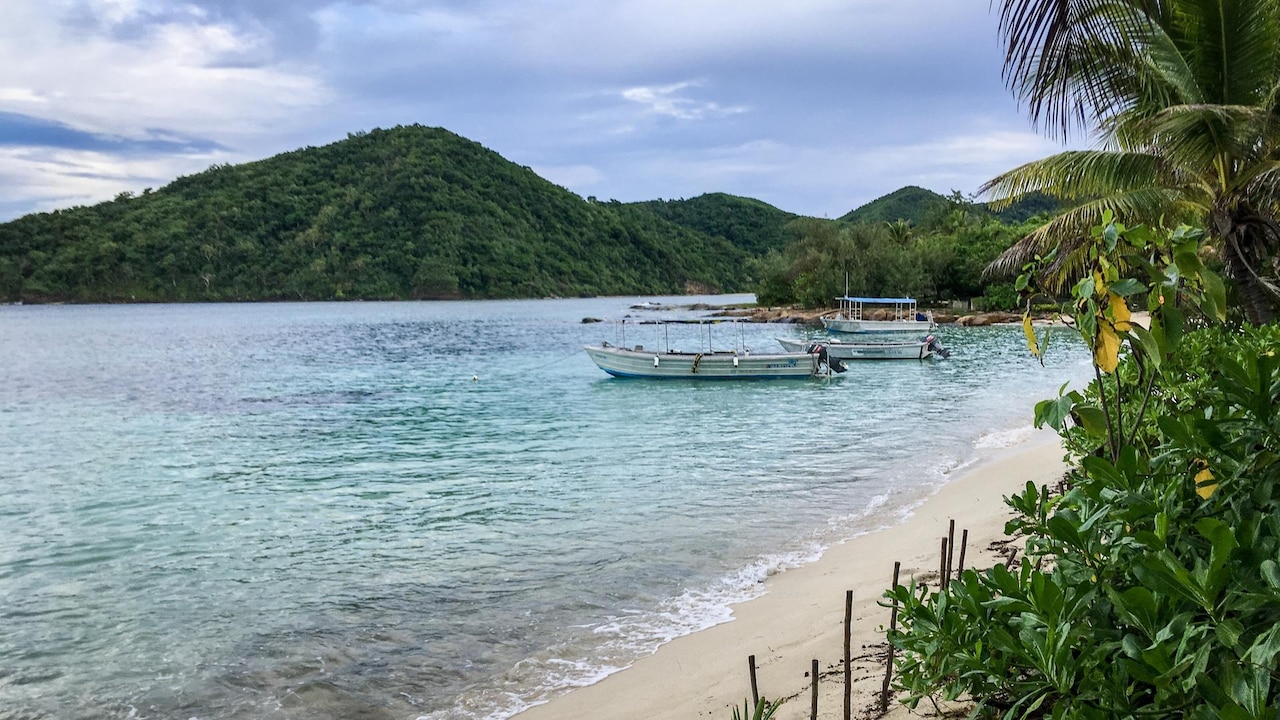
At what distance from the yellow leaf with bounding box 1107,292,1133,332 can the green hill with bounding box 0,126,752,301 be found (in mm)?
129526

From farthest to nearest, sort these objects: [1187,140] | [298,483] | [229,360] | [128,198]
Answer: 1. [128,198]
2. [229,360]
3. [298,483]
4. [1187,140]

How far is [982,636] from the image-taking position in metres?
2.39

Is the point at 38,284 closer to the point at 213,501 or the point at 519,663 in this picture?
the point at 213,501

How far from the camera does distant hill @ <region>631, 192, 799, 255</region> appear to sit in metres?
169

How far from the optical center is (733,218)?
175125 millimetres

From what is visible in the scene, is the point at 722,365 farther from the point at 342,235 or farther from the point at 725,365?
the point at 342,235

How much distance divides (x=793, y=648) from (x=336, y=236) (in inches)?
5112

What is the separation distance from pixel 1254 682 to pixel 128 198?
15533 centimetres

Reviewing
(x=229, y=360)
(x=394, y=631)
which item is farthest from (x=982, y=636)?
(x=229, y=360)

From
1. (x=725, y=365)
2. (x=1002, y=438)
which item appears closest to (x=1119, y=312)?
(x=1002, y=438)

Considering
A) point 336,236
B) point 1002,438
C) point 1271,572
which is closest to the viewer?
point 1271,572

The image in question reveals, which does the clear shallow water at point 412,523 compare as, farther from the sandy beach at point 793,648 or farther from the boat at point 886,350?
the boat at point 886,350

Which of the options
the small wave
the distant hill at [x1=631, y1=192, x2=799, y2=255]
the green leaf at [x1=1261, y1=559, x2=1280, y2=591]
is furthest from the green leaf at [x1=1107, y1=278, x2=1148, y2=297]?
the distant hill at [x1=631, y1=192, x2=799, y2=255]

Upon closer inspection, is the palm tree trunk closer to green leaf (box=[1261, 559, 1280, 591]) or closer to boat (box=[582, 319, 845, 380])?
green leaf (box=[1261, 559, 1280, 591])
